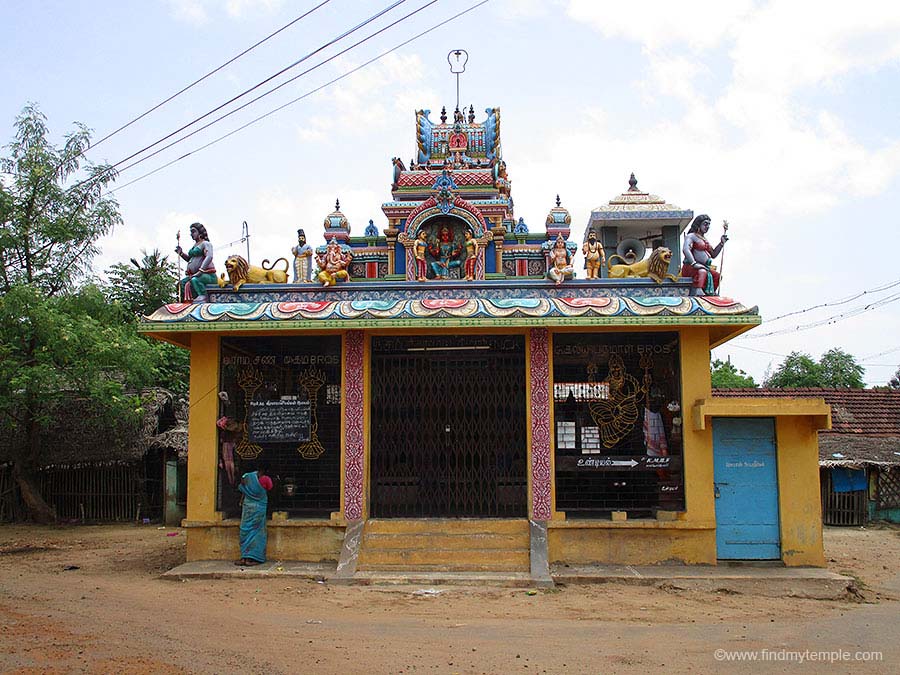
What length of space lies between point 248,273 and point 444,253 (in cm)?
337

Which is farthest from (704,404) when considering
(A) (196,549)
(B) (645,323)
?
(A) (196,549)

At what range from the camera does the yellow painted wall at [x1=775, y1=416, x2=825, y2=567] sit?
1066 cm

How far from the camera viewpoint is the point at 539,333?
1131 cm

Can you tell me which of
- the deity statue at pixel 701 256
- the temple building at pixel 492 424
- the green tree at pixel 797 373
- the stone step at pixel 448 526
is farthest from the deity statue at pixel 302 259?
the green tree at pixel 797 373

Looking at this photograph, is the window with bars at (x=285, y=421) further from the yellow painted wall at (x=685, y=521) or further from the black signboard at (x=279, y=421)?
the yellow painted wall at (x=685, y=521)

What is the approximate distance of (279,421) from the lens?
37.8 feet

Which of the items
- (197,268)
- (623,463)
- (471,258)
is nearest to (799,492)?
(623,463)

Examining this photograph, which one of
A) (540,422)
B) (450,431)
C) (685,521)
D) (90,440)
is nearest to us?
(685,521)

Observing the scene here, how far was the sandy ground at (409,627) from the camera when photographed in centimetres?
632

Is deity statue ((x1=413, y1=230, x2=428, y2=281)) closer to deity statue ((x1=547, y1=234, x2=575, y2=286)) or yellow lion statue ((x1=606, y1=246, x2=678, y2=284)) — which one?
deity statue ((x1=547, y1=234, x2=575, y2=286))

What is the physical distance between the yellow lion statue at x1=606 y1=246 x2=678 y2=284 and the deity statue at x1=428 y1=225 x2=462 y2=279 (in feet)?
9.17

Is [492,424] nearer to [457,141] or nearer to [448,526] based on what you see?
[448,526]

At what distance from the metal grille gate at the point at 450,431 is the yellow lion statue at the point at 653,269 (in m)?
1.92

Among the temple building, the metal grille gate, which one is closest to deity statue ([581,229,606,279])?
the temple building
